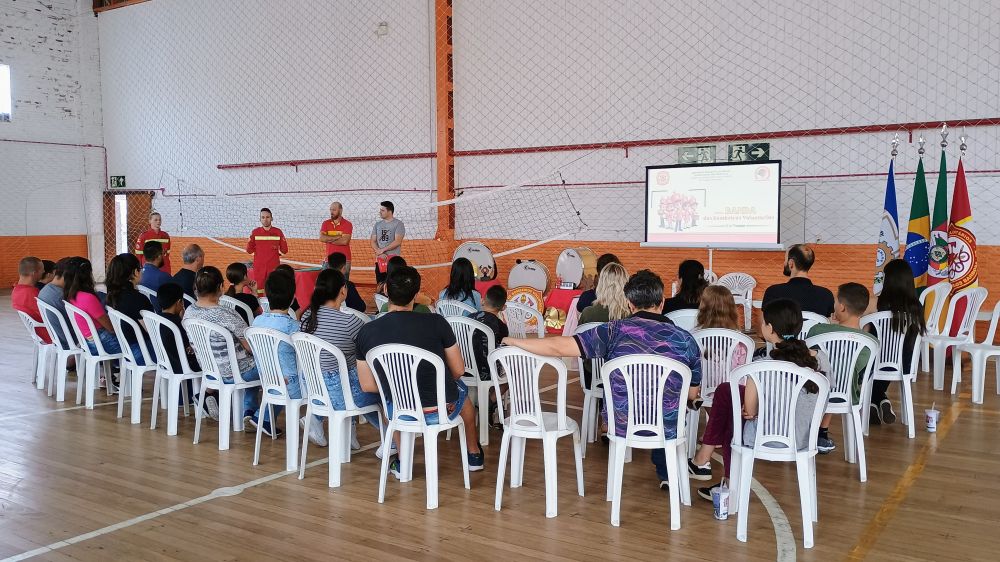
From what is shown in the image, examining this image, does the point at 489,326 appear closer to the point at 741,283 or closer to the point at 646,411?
the point at 646,411

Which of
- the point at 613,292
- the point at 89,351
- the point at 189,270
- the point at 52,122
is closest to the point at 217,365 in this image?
the point at 89,351

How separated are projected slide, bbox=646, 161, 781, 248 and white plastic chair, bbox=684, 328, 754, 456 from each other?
4897 millimetres

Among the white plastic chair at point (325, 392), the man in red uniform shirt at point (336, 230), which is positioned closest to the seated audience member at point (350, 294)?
the white plastic chair at point (325, 392)

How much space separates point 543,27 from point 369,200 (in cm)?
399

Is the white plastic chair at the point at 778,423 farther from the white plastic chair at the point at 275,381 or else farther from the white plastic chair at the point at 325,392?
the white plastic chair at the point at 275,381

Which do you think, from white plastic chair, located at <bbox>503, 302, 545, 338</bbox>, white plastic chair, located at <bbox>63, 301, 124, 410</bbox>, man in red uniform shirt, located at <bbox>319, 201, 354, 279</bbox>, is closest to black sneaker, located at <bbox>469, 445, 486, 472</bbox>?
white plastic chair, located at <bbox>503, 302, 545, 338</bbox>

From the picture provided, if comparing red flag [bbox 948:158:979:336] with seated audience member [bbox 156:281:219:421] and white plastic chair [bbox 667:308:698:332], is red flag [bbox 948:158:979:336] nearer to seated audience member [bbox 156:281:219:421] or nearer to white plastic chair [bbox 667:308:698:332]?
white plastic chair [bbox 667:308:698:332]

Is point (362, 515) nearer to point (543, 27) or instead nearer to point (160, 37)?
point (543, 27)

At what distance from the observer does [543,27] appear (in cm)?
1080

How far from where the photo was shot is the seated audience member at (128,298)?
18.8 feet

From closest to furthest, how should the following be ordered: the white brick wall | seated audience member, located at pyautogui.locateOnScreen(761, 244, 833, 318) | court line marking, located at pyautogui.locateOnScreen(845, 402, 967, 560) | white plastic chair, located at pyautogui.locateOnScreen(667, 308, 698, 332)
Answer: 1. court line marking, located at pyautogui.locateOnScreen(845, 402, 967, 560)
2. white plastic chair, located at pyautogui.locateOnScreen(667, 308, 698, 332)
3. seated audience member, located at pyautogui.locateOnScreen(761, 244, 833, 318)
4. the white brick wall

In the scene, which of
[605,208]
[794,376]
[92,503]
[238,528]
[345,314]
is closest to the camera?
[794,376]

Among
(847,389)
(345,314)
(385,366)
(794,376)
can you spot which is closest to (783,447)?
(794,376)

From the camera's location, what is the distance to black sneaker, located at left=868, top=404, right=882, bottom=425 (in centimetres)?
536
